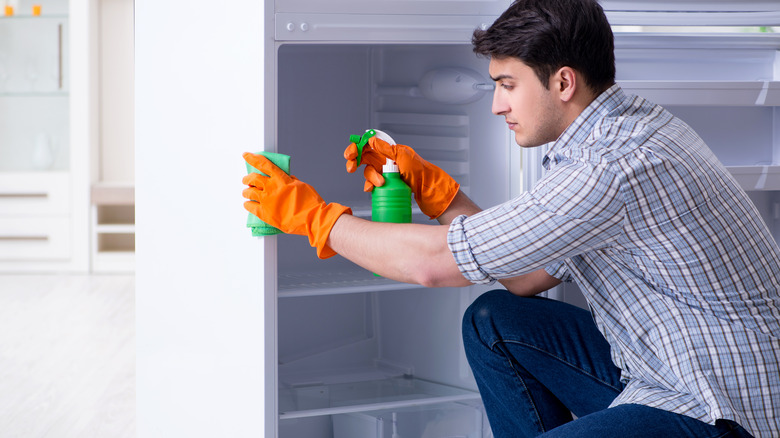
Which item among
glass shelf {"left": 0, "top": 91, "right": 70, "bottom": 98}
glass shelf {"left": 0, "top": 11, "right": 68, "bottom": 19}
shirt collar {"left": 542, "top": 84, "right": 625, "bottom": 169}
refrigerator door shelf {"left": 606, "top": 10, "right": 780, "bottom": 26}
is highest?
glass shelf {"left": 0, "top": 11, "right": 68, "bottom": 19}

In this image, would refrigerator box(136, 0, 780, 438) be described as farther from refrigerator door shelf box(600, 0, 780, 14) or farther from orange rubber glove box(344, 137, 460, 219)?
orange rubber glove box(344, 137, 460, 219)

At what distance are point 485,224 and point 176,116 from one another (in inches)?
→ 27.9

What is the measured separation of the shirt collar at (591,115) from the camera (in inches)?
51.9

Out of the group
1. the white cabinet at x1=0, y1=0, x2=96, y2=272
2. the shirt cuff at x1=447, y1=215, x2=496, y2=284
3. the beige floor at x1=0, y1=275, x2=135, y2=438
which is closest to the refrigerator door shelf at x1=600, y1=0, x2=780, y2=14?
the shirt cuff at x1=447, y1=215, x2=496, y2=284

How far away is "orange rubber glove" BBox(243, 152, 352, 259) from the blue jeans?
0.37 meters

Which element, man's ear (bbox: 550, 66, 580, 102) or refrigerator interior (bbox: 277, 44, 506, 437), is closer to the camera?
man's ear (bbox: 550, 66, 580, 102)

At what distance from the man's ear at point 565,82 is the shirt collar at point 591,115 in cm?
4

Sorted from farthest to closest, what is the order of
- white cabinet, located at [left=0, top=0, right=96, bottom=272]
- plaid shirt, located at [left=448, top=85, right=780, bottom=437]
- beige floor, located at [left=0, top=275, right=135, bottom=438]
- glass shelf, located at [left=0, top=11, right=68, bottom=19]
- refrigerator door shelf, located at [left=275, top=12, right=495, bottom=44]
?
glass shelf, located at [left=0, top=11, right=68, bottom=19]
white cabinet, located at [left=0, top=0, right=96, bottom=272]
beige floor, located at [left=0, top=275, right=135, bottom=438]
refrigerator door shelf, located at [left=275, top=12, right=495, bottom=44]
plaid shirt, located at [left=448, top=85, right=780, bottom=437]

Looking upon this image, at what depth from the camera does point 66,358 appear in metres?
2.83

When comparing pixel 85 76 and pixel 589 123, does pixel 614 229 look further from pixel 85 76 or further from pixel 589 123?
pixel 85 76

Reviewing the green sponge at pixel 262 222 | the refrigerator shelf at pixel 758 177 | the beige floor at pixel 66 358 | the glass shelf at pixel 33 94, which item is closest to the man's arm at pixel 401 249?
the green sponge at pixel 262 222

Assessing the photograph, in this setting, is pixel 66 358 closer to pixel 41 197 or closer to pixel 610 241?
pixel 41 197

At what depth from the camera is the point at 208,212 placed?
1.53 m

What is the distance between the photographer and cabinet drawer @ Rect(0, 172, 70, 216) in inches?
174
